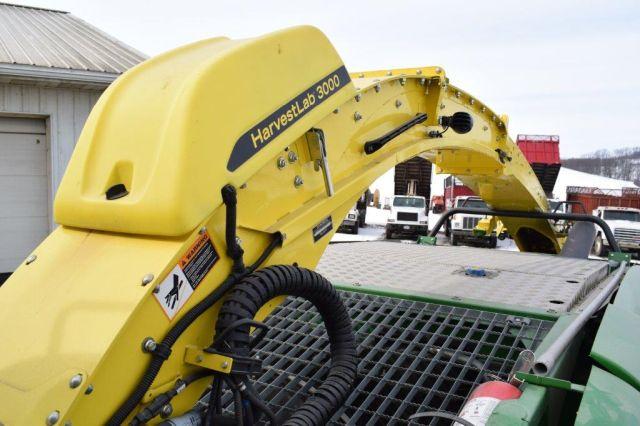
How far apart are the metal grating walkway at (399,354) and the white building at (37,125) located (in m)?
7.70

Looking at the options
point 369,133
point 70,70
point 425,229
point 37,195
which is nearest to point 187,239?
point 369,133

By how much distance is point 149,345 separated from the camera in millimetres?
1519

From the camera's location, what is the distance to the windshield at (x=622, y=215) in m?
17.1

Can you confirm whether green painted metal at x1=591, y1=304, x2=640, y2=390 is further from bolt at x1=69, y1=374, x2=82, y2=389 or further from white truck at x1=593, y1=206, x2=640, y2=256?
white truck at x1=593, y1=206, x2=640, y2=256

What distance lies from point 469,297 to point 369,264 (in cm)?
121

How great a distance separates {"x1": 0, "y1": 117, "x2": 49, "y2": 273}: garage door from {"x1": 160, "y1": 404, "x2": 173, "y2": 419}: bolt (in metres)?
8.99

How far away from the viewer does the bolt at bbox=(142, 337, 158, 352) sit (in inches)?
59.5

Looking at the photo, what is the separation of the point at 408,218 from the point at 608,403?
1720cm

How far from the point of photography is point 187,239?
62.2 inches

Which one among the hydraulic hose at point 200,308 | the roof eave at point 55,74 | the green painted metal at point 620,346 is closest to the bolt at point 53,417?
the hydraulic hose at point 200,308

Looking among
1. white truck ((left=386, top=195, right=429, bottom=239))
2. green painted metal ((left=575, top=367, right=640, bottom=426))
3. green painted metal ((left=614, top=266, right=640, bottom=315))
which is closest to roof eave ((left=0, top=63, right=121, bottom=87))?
green painted metal ((left=614, top=266, right=640, bottom=315))

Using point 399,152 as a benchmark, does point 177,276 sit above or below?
below

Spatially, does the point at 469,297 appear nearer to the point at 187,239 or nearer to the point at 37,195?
the point at 187,239

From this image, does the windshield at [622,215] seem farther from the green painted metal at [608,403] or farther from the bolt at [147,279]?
the bolt at [147,279]
